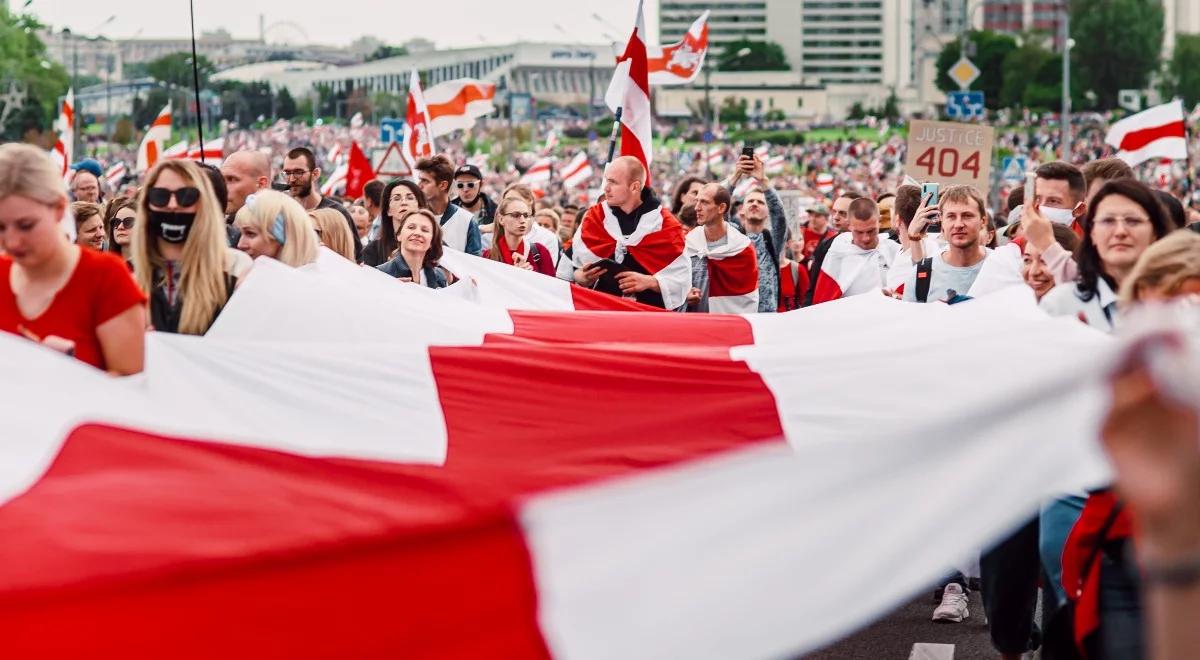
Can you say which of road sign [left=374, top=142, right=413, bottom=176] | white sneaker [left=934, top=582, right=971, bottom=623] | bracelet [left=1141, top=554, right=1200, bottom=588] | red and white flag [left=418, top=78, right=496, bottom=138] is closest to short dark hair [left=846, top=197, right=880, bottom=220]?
white sneaker [left=934, top=582, right=971, bottom=623]

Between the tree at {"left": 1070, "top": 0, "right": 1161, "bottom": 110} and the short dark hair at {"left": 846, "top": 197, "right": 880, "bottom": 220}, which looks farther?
the tree at {"left": 1070, "top": 0, "right": 1161, "bottom": 110}

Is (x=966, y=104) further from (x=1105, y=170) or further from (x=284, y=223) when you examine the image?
(x=284, y=223)

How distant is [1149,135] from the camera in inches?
727

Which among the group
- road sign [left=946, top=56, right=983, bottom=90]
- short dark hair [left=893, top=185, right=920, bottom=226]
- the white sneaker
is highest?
road sign [left=946, top=56, right=983, bottom=90]

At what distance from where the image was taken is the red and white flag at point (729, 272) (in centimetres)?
1200

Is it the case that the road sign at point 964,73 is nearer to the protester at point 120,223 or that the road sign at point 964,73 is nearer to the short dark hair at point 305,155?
the short dark hair at point 305,155

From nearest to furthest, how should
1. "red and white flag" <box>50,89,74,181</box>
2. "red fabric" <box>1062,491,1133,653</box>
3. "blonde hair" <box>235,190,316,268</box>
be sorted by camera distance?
1. "red fabric" <box>1062,491,1133,653</box>
2. "blonde hair" <box>235,190,316,268</box>
3. "red and white flag" <box>50,89,74,181</box>

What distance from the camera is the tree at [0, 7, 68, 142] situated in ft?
295

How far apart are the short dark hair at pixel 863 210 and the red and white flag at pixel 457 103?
9925mm

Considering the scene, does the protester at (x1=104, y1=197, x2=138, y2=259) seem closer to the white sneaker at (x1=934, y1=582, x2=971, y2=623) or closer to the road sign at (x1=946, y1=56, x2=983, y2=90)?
the white sneaker at (x1=934, y1=582, x2=971, y2=623)

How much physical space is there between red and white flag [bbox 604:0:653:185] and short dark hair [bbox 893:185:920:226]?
2.73 meters

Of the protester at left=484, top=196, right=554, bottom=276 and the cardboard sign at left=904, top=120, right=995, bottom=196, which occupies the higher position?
the cardboard sign at left=904, top=120, right=995, bottom=196

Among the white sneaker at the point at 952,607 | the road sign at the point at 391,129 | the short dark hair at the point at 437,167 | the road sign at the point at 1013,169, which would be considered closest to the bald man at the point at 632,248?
the short dark hair at the point at 437,167

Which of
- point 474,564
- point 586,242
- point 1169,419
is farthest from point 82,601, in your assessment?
point 586,242
